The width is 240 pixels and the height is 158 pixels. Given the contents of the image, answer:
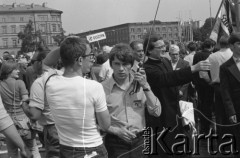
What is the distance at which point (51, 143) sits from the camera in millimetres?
4910

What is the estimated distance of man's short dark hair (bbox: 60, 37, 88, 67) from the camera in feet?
11.2

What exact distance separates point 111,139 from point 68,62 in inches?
45.4

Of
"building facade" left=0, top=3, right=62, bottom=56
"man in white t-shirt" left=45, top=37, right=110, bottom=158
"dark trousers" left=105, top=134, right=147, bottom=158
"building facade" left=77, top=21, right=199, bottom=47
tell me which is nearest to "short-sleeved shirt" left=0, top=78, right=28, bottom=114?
"dark trousers" left=105, top=134, right=147, bottom=158

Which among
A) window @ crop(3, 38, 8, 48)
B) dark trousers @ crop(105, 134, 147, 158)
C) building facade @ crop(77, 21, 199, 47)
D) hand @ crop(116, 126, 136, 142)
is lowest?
dark trousers @ crop(105, 134, 147, 158)

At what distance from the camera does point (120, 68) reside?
4223 millimetres

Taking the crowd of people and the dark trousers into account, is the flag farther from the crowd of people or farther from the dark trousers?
the dark trousers

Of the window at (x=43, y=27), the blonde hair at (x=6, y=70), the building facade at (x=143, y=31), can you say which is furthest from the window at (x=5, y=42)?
the blonde hair at (x=6, y=70)

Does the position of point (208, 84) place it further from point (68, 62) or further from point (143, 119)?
point (68, 62)

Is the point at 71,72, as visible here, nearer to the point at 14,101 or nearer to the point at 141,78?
the point at 141,78

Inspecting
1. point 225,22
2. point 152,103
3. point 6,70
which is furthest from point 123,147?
point 225,22

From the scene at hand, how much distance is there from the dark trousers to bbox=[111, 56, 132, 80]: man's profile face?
58 centimetres

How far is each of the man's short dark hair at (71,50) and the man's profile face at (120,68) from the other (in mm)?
785

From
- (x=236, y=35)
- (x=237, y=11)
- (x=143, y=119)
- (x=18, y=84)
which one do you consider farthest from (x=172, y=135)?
(x=237, y=11)

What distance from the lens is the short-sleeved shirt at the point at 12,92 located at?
21.6ft
